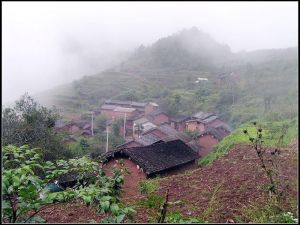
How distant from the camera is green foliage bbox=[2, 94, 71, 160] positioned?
16334 mm

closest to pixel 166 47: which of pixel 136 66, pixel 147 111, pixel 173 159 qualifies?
pixel 136 66

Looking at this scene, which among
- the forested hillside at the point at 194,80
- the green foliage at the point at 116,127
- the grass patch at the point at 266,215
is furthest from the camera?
the forested hillside at the point at 194,80

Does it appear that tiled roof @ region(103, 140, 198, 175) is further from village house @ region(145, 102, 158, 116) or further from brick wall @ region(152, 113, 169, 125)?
village house @ region(145, 102, 158, 116)

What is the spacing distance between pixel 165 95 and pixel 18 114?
1550 inches

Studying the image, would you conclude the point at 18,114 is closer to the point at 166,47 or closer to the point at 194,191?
the point at 194,191

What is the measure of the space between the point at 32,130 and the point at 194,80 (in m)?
49.1

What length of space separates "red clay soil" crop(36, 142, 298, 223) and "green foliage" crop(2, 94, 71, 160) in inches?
367

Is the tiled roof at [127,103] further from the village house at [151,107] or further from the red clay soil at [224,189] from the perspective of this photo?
the red clay soil at [224,189]

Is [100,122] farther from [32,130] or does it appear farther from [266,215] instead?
[266,215]

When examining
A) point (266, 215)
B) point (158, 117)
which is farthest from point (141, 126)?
point (266, 215)

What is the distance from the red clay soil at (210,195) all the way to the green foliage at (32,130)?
9.33m

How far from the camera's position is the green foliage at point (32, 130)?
16.3 metres

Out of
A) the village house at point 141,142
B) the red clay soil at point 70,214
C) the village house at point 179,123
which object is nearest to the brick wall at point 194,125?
the village house at point 179,123

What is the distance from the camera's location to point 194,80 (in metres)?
63.5
